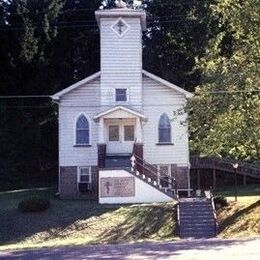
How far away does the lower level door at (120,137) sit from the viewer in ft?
129

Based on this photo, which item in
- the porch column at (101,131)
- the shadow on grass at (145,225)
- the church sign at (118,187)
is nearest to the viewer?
the shadow on grass at (145,225)

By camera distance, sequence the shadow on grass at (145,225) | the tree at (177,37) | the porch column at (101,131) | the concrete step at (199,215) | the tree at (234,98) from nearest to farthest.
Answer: the tree at (234,98)
the shadow on grass at (145,225)
the concrete step at (199,215)
the porch column at (101,131)
the tree at (177,37)

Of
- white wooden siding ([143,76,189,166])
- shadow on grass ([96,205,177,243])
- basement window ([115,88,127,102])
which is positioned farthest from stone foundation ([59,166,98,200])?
shadow on grass ([96,205,177,243])

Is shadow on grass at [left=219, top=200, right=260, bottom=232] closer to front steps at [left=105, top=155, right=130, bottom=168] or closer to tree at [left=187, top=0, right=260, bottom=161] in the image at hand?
tree at [left=187, top=0, right=260, bottom=161]

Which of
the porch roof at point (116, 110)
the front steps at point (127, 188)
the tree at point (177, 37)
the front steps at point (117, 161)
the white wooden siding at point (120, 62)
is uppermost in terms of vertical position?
the tree at point (177, 37)

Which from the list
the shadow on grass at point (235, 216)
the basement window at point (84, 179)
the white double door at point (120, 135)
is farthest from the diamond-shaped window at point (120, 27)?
the shadow on grass at point (235, 216)

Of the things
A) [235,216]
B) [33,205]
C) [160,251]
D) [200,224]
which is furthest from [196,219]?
[160,251]

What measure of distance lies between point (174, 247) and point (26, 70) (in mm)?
30518

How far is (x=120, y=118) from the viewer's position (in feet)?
126

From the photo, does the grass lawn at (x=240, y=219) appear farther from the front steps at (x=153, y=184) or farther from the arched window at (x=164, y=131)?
the arched window at (x=164, y=131)

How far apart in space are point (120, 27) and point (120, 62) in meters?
2.22

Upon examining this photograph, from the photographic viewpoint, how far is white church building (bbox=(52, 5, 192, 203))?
39.0 meters

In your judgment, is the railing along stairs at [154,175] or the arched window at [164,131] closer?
the railing along stairs at [154,175]

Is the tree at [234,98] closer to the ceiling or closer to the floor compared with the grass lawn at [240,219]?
closer to the ceiling
